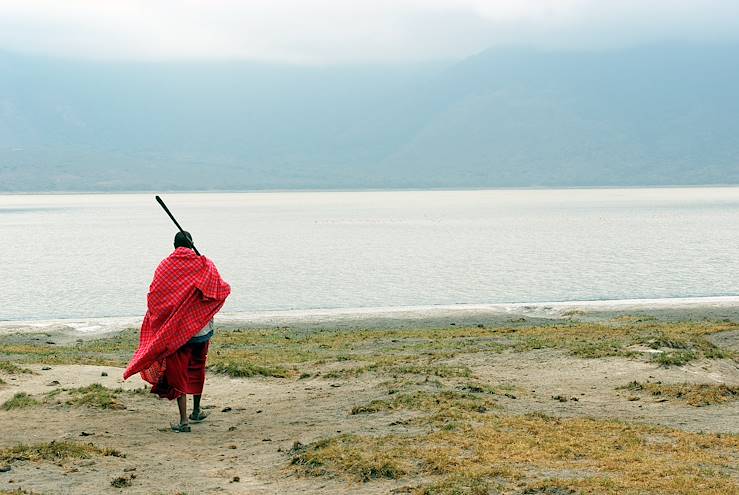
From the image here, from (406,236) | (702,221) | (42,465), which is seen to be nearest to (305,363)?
(42,465)

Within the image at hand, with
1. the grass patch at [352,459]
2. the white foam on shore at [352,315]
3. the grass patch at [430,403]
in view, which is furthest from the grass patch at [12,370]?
the white foam on shore at [352,315]

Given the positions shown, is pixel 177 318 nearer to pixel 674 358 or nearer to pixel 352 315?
pixel 674 358

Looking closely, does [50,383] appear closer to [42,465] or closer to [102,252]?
[42,465]

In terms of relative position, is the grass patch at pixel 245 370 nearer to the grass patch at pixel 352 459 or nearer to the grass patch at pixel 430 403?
the grass patch at pixel 430 403

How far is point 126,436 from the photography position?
500 inches

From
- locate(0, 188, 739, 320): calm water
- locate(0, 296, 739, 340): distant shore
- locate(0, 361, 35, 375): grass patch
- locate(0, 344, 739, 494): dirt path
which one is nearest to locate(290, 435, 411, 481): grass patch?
locate(0, 344, 739, 494): dirt path

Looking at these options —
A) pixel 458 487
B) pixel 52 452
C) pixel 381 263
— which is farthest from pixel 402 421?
pixel 381 263

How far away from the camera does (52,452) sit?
1143 cm

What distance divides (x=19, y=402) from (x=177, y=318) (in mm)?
3582

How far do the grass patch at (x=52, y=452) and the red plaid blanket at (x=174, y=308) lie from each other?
45.5 inches

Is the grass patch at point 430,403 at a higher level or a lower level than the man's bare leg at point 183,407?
lower

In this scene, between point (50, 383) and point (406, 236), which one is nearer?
point (50, 383)

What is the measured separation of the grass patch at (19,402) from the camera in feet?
47.7

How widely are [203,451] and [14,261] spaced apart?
6638cm
